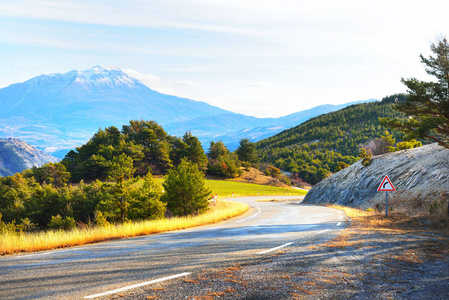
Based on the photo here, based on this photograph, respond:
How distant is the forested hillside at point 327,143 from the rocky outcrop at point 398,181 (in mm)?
65826

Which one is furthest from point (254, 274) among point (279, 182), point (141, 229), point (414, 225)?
point (279, 182)

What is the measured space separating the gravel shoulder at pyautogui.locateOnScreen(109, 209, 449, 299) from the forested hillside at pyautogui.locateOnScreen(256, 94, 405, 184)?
98852mm

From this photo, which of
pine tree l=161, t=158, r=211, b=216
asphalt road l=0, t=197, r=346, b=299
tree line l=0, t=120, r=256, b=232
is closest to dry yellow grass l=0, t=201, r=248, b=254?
asphalt road l=0, t=197, r=346, b=299

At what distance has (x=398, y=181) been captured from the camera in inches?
1126

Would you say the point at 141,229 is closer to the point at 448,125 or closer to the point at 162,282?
the point at 162,282

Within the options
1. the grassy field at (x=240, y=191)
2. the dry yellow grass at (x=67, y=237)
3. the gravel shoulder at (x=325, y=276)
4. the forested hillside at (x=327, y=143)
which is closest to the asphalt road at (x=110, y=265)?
the gravel shoulder at (x=325, y=276)

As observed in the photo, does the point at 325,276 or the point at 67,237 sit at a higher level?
the point at 67,237

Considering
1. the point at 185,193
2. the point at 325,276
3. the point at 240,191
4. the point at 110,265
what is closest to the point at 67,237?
the point at 110,265

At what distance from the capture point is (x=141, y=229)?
40.9 ft

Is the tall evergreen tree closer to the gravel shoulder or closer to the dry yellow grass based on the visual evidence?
the gravel shoulder

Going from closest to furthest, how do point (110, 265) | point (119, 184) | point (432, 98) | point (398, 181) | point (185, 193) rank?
point (110, 265) < point (432, 98) < point (119, 184) < point (185, 193) < point (398, 181)

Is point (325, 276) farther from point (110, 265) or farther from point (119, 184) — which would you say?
point (119, 184)

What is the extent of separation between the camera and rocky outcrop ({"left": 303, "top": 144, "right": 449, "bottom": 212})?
21911 mm

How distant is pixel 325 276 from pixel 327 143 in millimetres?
132003
